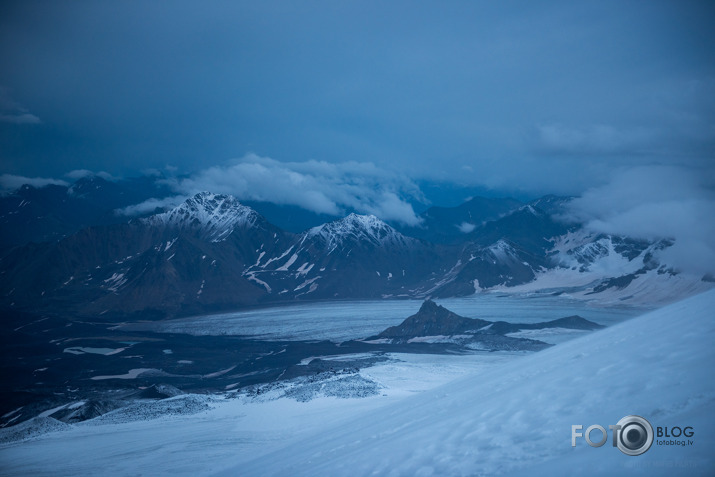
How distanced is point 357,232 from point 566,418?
16595 cm

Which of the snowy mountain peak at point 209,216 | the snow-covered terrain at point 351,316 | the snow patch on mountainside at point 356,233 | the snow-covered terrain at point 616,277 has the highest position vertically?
the snowy mountain peak at point 209,216

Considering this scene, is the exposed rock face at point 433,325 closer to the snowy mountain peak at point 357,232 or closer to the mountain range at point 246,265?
the mountain range at point 246,265

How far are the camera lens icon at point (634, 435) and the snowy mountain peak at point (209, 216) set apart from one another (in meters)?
163

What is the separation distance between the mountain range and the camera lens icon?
10181cm

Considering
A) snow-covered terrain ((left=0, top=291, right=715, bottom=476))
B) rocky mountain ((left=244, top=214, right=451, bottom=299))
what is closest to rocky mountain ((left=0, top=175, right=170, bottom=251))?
rocky mountain ((left=244, top=214, right=451, bottom=299))

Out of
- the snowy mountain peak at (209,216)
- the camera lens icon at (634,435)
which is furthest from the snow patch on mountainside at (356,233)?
the camera lens icon at (634,435)

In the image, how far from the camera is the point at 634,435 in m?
3.92

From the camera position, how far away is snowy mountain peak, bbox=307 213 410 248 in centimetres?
16750

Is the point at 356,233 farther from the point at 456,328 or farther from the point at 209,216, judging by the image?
the point at 456,328

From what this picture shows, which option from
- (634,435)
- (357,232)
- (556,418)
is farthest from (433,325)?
(357,232)

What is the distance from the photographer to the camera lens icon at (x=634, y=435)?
12.3ft

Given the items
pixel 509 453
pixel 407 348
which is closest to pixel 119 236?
pixel 407 348

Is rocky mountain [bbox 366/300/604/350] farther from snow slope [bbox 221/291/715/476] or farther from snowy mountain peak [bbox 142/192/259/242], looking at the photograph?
snowy mountain peak [bbox 142/192/259/242]

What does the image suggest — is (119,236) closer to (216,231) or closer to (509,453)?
(216,231)
